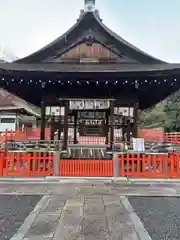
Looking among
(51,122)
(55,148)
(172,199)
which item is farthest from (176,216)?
(51,122)

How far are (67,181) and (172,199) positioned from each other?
3.23m

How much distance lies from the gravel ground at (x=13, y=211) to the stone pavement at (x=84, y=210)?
0.14 metres

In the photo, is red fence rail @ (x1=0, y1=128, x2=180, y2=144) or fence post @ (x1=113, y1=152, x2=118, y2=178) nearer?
fence post @ (x1=113, y1=152, x2=118, y2=178)

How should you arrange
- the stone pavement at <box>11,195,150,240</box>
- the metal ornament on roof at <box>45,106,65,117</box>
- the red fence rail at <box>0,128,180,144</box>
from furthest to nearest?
the red fence rail at <box>0,128,180,144</box> < the metal ornament on roof at <box>45,106,65,117</box> < the stone pavement at <box>11,195,150,240</box>

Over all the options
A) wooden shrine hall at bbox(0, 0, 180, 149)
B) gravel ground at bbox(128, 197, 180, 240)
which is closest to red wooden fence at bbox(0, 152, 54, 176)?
wooden shrine hall at bbox(0, 0, 180, 149)

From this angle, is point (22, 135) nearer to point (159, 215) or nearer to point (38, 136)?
point (38, 136)

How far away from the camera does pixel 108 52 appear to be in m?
9.23

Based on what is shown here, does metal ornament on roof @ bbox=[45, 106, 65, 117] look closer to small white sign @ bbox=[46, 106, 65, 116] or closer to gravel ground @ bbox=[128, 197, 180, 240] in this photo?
small white sign @ bbox=[46, 106, 65, 116]

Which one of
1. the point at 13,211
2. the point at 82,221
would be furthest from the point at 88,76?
the point at 82,221

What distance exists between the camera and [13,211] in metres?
4.41

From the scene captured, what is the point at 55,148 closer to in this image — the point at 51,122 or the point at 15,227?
the point at 51,122

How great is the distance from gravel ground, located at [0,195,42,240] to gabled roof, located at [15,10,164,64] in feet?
19.3

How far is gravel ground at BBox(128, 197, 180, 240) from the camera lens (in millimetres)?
3450

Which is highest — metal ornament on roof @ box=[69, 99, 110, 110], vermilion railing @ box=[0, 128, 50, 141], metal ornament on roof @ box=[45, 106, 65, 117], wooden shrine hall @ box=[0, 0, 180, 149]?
wooden shrine hall @ box=[0, 0, 180, 149]
